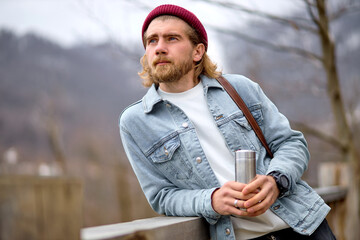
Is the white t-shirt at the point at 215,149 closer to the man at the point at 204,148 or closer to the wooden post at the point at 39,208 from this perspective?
the man at the point at 204,148

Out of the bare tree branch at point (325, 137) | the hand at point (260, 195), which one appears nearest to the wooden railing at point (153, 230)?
the hand at point (260, 195)

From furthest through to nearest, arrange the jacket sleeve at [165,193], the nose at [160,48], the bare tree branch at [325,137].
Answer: the bare tree branch at [325,137]
the nose at [160,48]
the jacket sleeve at [165,193]

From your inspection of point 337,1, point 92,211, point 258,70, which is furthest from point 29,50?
point 337,1

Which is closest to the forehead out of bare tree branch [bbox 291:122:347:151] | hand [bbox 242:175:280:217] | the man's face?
the man's face

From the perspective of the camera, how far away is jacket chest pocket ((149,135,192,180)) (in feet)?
6.14

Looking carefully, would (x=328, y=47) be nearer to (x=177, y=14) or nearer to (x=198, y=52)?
(x=198, y=52)

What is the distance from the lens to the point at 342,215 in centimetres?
444

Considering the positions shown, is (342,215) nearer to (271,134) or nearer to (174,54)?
(271,134)

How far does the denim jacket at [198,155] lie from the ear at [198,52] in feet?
0.69

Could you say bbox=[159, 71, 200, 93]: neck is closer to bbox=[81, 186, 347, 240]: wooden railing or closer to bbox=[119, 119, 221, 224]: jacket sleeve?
bbox=[119, 119, 221, 224]: jacket sleeve

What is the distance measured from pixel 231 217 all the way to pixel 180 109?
56 cm

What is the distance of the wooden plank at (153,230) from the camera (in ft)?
3.96

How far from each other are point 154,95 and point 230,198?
669 millimetres

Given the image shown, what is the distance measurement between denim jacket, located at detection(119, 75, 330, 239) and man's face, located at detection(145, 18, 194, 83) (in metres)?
0.13
